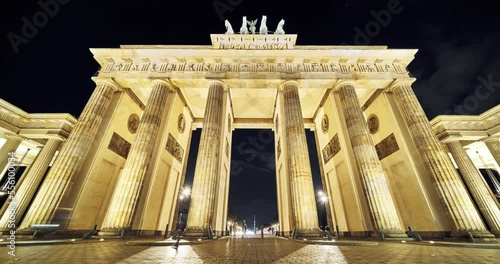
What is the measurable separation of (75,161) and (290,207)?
41.8 feet

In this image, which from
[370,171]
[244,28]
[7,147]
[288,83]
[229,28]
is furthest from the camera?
[244,28]

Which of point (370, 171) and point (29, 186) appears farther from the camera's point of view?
point (29, 186)

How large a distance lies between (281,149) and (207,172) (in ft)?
19.8

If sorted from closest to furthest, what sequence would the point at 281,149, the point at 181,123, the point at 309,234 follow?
the point at 309,234
the point at 281,149
the point at 181,123

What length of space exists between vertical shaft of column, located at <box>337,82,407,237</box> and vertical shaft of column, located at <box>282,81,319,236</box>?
3099 mm

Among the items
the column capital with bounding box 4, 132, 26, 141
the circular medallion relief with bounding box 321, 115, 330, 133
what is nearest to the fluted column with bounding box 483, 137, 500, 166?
the circular medallion relief with bounding box 321, 115, 330, 133

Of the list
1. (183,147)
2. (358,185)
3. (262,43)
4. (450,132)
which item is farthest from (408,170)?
(183,147)

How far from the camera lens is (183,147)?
17.4 meters

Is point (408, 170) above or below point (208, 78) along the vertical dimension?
below

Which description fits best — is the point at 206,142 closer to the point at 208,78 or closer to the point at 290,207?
the point at 208,78

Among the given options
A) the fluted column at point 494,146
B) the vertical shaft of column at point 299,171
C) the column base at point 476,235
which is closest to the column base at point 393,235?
the column base at point 476,235

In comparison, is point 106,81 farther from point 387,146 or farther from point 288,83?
point 387,146

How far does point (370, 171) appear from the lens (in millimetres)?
10672

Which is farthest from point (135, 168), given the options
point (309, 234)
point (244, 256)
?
point (309, 234)
